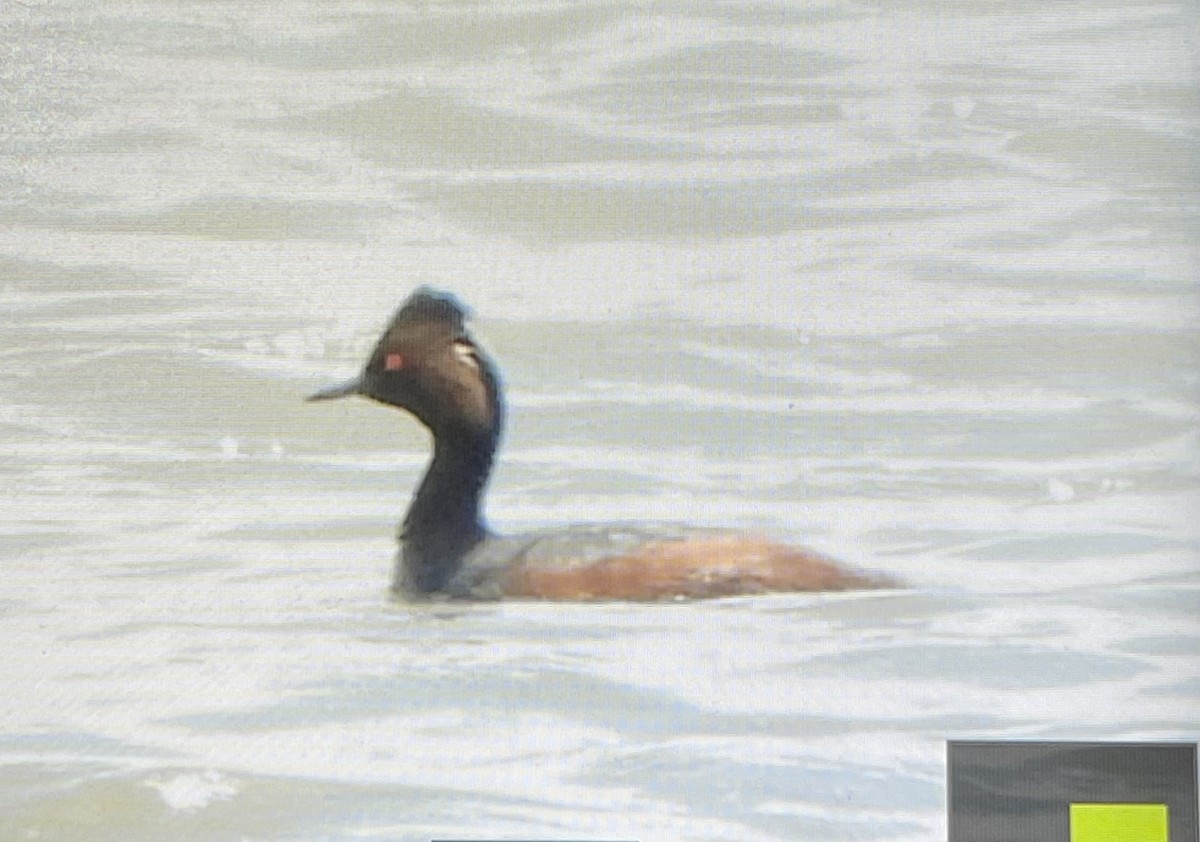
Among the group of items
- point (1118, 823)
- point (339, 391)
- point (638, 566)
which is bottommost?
point (1118, 823)

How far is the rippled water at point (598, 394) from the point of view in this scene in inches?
61.9

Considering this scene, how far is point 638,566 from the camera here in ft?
5.24

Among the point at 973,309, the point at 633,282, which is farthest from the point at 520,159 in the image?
the point at 973,309

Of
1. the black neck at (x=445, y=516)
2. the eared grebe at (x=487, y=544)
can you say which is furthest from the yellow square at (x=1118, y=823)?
the black neck at (x=445, y=516)

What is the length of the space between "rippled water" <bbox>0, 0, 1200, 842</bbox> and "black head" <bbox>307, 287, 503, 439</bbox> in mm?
24

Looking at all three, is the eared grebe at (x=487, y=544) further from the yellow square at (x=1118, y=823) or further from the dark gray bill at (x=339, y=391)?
the yellow square at (x=1118, y=823)

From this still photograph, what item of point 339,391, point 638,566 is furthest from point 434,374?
point 638,566

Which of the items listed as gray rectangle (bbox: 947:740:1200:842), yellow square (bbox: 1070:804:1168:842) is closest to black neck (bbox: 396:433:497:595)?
gray rectangle (bbox: 947:740:1200:842)

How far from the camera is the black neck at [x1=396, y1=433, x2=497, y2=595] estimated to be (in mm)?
1610

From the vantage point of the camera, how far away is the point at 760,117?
166 centimetres

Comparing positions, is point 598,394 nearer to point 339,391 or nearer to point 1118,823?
point 339,391

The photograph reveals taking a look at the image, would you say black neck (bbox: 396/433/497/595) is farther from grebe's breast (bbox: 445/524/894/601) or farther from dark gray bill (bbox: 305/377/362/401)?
dark gray bill (bbox: 305/377/362/401)

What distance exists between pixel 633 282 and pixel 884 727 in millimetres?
562

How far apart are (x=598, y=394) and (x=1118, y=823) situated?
728 millimetres
